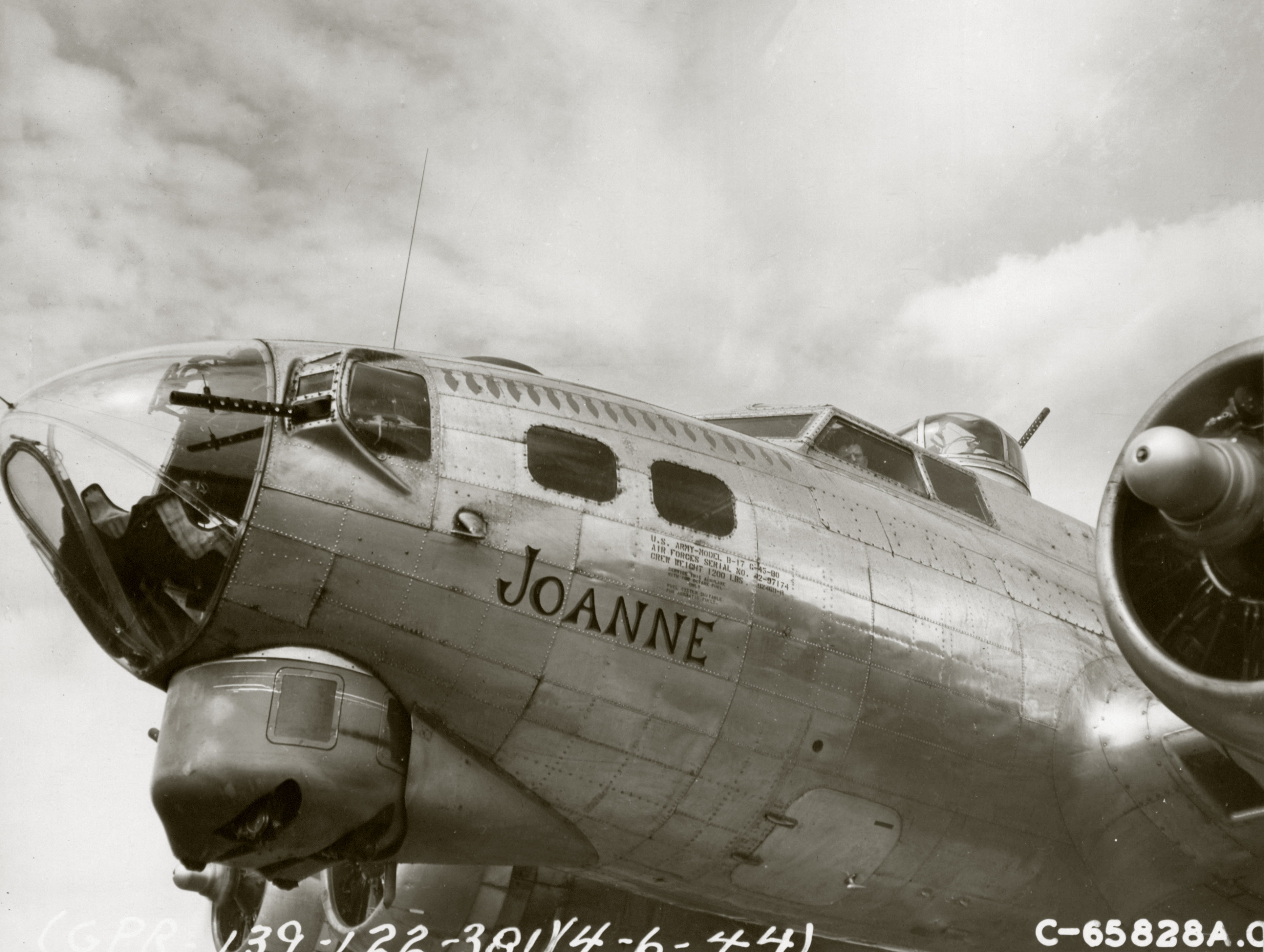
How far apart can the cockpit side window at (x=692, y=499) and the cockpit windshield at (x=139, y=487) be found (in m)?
2.05

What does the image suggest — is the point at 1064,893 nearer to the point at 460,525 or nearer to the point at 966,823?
the point at 966,823

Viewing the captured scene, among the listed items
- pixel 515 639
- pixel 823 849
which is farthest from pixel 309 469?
pixel 823 849

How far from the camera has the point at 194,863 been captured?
5.71 meters

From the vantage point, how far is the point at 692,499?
22.1 feet

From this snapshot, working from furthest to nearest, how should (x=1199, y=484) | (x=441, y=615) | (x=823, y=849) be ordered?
(x=823, y=849) → (x=441, y=615) → (x=1199, y=484)

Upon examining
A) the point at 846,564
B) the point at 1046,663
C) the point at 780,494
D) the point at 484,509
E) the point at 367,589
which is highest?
the point at 780,494

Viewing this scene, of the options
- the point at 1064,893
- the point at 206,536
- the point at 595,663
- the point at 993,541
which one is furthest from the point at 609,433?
the point at 1064,893

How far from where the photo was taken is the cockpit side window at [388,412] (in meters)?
5.97

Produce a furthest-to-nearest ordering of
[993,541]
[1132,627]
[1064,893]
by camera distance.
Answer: [993,541] < [1064,893] < [1132,627]

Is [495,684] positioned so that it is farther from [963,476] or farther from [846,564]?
[963,476]

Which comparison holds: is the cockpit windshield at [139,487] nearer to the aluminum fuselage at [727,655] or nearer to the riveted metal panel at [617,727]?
the aluminum fuselage at [727,655]

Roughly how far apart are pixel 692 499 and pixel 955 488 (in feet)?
10.7

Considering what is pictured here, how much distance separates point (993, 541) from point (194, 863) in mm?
5614

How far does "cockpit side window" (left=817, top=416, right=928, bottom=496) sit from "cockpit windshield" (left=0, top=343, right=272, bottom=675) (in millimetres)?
4001
